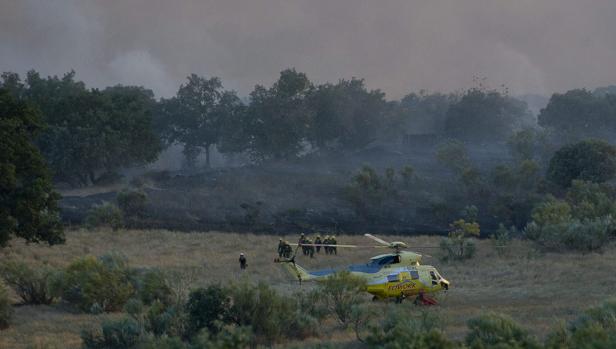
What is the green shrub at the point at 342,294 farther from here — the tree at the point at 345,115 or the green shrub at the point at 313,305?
the tree at the point at 345,115

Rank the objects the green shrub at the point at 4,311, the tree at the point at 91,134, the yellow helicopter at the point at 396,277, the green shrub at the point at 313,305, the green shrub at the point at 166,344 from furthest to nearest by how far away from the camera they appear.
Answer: the tree at the point at 91,134 < the yellow helicopter at the point at 396,277 < the green shrub at the point at 4,311 < the green shrub at the point at 313,305 < the green shrub at the point at 166,344

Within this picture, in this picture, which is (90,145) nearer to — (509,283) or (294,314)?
(509,283)

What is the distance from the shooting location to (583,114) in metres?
98.9

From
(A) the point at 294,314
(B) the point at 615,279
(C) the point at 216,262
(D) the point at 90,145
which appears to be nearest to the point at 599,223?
(B) the point at 615,279

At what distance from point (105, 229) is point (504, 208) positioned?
112 ft

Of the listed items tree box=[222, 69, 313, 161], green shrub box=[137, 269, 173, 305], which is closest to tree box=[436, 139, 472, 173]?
tree box=[222, 69, 313, 161]

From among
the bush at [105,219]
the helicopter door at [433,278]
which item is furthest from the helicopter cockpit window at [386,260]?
the bush at [105,219]

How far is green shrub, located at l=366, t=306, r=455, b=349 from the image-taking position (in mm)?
12703

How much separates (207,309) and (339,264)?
62.3 ft

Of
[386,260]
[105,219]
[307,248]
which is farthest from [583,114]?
[386,260]

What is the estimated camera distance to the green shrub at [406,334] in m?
12.7

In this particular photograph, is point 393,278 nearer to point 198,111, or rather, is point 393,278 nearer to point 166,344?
point 166,344

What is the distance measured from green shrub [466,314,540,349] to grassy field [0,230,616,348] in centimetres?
191

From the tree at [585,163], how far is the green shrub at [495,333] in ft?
157
